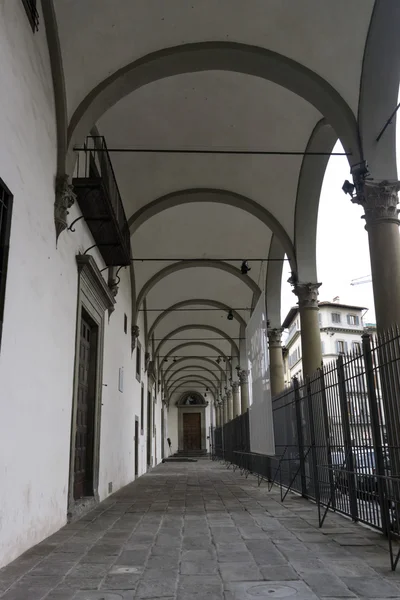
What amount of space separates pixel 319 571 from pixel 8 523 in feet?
8.57

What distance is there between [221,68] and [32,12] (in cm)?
304

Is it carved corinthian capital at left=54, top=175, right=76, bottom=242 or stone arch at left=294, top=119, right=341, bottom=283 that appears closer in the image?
carved corinthian capital at left=54, top=175, right=76, bottom=242

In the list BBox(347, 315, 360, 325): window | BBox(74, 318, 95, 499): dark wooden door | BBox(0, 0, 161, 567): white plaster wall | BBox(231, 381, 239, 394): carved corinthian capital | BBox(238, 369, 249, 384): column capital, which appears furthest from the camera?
BBox(347, 315, 360, 325): window

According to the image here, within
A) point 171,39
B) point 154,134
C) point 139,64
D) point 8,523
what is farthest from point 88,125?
point 8,523

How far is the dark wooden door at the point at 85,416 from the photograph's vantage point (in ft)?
26.2

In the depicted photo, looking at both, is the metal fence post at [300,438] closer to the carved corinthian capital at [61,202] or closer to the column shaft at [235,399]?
the carved corinthian capital at [61,202]

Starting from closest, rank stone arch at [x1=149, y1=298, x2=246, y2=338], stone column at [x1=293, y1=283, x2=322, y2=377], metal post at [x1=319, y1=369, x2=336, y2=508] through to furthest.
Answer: metal post at [x1=319, y1=369, x2=336, y2=508]
stone column at [x1=293, y1=283, x2=322, y2=377]
stone arch at [x1=149, y1=298, x2=246, y2=338]

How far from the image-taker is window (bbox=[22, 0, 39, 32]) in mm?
4930

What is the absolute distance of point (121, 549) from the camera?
486cm

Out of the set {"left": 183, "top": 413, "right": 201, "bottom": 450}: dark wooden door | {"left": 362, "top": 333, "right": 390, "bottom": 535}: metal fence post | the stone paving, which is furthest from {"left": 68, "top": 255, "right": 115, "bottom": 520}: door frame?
{"left": 183, "top": 413, "right": 201, "bottom": 450}: dark wooden door

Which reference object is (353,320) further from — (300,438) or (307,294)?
(300,438)

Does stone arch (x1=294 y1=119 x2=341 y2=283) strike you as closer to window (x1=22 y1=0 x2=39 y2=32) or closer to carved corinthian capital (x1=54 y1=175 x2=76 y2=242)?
carved corinthian capital (x1=54 y1=175 x2=76 y2=242)

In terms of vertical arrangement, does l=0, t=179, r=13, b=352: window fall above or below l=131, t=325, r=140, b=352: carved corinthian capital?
below

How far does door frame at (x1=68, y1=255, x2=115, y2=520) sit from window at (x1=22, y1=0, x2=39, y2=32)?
3136mm
